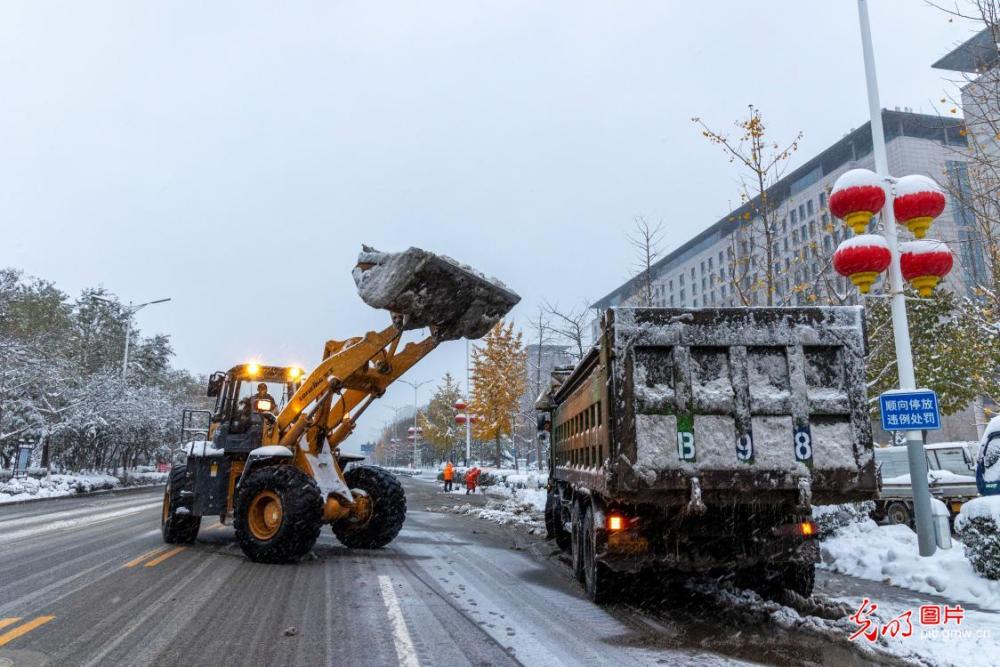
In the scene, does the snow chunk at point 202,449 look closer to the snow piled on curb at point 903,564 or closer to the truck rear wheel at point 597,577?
the truck rear wheel at point 597,577

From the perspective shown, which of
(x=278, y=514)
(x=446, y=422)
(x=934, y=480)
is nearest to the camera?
(x=278, y=514)

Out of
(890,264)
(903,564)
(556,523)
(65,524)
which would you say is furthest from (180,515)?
(890,264)

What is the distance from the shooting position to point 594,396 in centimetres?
732

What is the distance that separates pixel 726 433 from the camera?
243 inches

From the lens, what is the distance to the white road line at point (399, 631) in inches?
191

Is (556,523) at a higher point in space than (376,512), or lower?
lower

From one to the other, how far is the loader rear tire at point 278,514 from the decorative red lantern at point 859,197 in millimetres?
8811

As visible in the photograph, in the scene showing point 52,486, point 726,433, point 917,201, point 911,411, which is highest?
point 917,201

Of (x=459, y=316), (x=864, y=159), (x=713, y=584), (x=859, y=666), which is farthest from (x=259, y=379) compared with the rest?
(x=864, y=159)

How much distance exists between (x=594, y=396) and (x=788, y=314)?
84.4 inches

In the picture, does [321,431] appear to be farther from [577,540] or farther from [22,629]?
[22,629]

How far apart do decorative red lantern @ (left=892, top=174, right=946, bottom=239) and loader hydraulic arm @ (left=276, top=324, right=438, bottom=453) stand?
23.8 feet

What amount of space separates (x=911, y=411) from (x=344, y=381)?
26.6 feet

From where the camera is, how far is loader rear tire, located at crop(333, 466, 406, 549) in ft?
35.8
